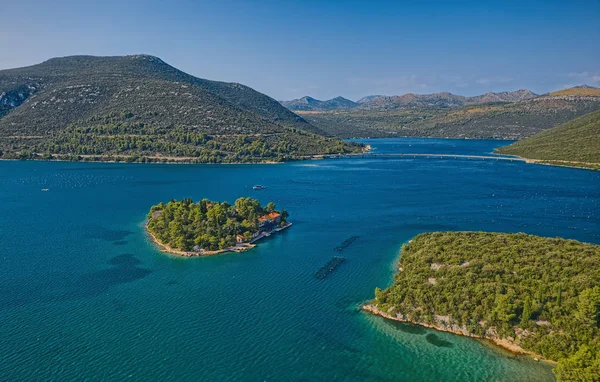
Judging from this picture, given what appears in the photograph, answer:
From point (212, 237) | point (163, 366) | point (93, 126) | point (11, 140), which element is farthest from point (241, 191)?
point (11, 140)

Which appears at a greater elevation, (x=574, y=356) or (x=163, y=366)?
(x=574, y=356)

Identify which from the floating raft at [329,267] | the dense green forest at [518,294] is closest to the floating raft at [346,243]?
the floating raft at [329,267]

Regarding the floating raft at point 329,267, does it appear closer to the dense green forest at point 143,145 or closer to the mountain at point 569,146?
the dense green forest at point 143,145

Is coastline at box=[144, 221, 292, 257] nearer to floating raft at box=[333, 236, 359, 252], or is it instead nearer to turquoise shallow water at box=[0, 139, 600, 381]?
turquoise shallow water at box=[0, 139, 600, 381]

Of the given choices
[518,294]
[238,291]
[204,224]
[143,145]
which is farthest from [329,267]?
→ [143,145]

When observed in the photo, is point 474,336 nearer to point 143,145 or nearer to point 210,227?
point 210,227

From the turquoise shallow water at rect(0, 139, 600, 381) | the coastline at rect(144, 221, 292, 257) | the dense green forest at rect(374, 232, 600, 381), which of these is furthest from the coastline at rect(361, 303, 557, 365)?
the coastline at rect(144, 221, 292, 257)

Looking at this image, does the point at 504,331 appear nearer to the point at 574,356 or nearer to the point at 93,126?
the point at 574,356
